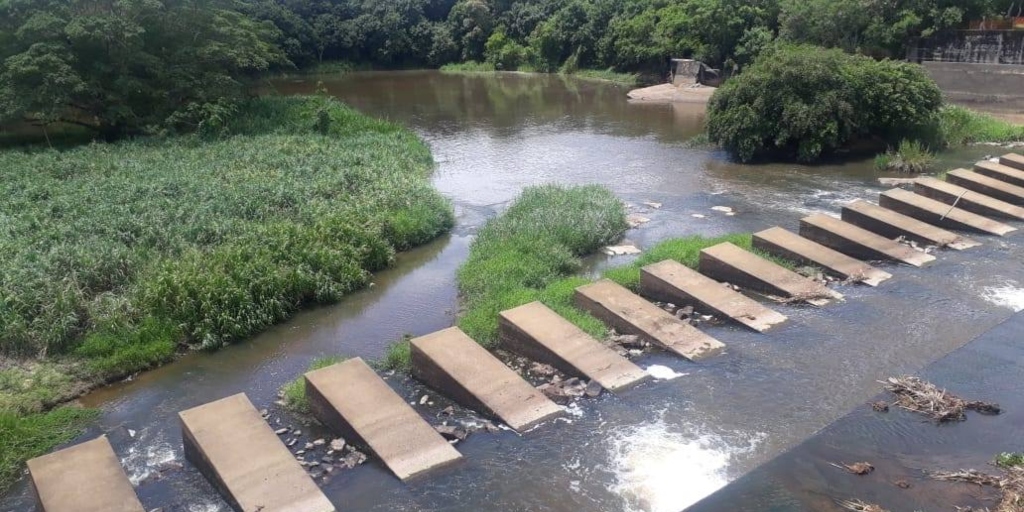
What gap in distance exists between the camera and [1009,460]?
7.49 meters

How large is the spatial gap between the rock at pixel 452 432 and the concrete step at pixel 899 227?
34.5 ft

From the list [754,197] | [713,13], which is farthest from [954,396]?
[713,13]

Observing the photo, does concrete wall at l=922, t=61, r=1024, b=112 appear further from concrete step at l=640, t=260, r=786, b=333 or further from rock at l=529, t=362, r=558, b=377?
rock at l=529, t=362, r=558, b=377

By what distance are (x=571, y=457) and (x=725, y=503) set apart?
1661mm

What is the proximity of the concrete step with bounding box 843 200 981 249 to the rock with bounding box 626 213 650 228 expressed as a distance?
423 cm

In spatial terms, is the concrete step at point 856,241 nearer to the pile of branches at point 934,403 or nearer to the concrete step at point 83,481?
the pile of branches at point 934,403

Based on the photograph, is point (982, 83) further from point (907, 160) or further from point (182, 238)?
point (182, 238)

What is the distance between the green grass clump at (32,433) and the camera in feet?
27.9

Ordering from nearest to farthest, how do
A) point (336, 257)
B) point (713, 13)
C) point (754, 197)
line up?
point (336, 257) < point (754, 197) < point (713, 13)

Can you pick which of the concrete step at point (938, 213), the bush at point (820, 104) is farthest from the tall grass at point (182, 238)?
the bush at point (820, 104)

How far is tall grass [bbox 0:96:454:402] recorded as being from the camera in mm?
11234

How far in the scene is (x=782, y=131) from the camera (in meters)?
22.6

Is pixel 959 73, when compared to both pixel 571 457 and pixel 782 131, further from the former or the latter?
pixel 571 457

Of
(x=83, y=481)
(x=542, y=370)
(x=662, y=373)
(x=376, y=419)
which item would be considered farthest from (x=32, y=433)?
(x=662, y=373)
